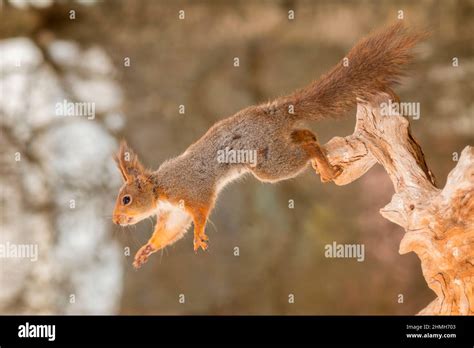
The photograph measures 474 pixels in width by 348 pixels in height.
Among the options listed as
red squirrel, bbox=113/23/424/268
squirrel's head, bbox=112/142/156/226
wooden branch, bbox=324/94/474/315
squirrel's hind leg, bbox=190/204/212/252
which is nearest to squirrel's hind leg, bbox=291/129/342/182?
red squirrel, bbox=113/23/424/268

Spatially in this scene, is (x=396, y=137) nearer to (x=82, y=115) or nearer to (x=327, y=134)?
(x=327, y=134)

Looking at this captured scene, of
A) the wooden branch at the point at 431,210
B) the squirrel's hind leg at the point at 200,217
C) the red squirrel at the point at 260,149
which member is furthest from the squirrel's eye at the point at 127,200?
the wooden branch at the point at 431,210

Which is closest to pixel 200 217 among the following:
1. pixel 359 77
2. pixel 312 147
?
pixel 312 147

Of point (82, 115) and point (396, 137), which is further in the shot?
point (82, 115)

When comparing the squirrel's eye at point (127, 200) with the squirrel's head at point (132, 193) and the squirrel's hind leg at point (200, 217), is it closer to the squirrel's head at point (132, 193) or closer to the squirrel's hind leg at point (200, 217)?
the squirrel's head at point (132, 193)

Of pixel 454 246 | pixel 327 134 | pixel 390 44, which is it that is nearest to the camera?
pixel 454 246

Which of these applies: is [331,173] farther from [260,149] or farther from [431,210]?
[431,210]

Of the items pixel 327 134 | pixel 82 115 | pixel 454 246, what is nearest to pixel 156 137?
pixel 82 115

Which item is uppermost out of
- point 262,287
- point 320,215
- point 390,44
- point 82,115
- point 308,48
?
point 308,48
